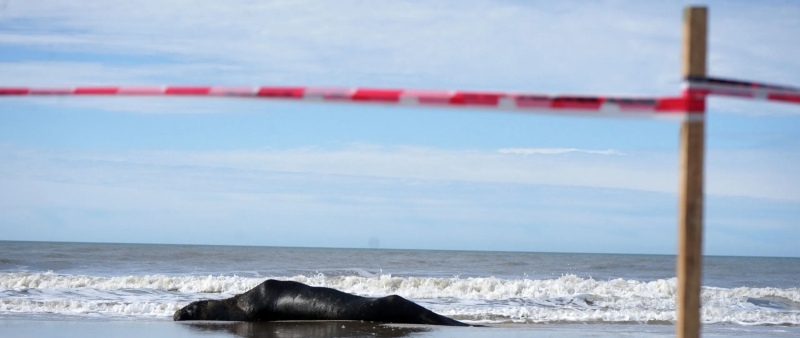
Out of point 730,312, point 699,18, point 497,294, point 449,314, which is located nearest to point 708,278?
point 497,294

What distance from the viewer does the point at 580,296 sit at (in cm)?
1711

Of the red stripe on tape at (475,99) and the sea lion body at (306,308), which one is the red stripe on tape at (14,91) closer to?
the red stripe on tape at (475,99)

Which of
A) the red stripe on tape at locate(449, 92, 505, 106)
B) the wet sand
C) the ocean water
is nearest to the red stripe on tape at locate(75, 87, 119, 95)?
the red stripe on tape at locate(449, 92, 505, 106)

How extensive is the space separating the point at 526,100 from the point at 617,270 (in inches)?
1285

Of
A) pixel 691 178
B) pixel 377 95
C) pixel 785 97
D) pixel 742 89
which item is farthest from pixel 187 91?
pixel 785 97

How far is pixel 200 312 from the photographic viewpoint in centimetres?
1176

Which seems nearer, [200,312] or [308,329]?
[308,329]

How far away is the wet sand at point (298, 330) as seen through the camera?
10125mm

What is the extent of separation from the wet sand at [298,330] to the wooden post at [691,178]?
267 inches

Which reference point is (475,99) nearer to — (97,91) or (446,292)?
(97,91)

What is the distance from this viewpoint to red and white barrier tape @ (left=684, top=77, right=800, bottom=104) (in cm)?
329

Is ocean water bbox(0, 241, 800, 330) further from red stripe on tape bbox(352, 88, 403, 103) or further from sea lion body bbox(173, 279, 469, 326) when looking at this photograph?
red stripe on tape bbox(352, 88, 403, 103)

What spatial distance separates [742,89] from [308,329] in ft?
26.3

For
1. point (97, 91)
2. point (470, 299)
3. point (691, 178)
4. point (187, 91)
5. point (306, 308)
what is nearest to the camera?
point (691, 178)
